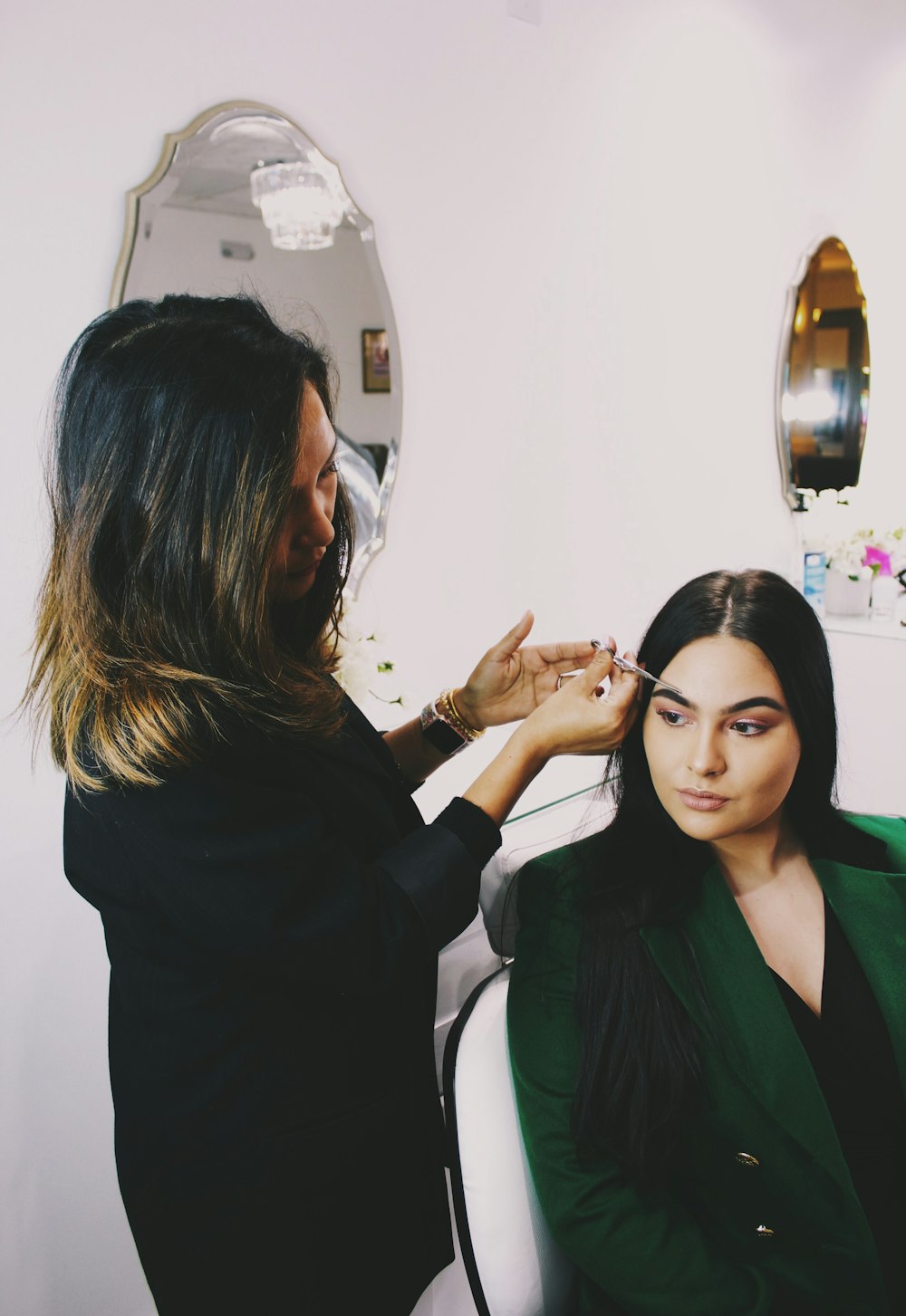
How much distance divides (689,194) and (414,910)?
2.59 m

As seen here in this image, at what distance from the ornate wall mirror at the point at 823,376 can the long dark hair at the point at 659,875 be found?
7.54 feet

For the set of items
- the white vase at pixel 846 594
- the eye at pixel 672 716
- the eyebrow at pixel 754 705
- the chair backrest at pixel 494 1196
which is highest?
the eyebrow at pixel 754 705

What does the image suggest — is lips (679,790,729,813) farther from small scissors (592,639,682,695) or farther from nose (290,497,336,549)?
nose (290,497,336,549)

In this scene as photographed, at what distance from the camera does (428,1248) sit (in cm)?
119

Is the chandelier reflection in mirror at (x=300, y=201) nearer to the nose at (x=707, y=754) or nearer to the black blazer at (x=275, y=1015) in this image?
the black blazer at (x=275, y=1015)

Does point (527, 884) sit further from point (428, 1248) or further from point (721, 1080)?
point (428, 1248)

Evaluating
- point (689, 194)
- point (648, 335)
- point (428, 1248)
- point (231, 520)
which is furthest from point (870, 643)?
point (231, 520)

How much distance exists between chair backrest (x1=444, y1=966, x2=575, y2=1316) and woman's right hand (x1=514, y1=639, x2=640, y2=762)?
359 mm

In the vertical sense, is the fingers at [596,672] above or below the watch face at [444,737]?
above

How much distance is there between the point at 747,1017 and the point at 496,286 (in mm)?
1824

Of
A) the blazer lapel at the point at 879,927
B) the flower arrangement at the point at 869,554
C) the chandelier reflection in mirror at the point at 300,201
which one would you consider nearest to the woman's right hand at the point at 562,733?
the blazer lapel at the point at 879,927

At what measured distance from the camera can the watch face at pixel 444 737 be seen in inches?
57.3

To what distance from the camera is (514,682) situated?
144 centimetres

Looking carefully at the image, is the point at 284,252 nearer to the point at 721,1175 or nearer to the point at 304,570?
the point at 304,570
